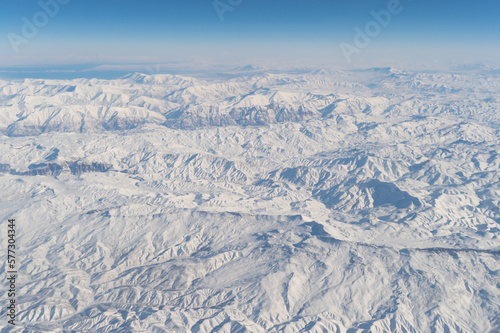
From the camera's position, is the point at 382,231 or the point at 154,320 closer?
the point at 154,320

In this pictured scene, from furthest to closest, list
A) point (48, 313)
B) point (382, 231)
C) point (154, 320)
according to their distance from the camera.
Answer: point (382, 231) → point (48, 313) → point (154, 320)

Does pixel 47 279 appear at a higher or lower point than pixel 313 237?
lower

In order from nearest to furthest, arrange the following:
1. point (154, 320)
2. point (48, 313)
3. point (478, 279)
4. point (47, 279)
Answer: point (154, 320)
point (48, 313)
point (478, 279)
point (47, 279)

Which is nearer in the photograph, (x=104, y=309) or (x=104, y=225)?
(x=104, y=309)

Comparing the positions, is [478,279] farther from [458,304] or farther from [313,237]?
[313,237]

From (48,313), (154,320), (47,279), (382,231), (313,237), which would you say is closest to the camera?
(154,320)

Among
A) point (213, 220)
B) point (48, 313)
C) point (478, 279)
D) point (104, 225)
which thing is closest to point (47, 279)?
point (48, 313)

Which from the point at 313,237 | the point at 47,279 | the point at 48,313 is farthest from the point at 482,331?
the point at 47,279

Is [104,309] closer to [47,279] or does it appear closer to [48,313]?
[48,313]

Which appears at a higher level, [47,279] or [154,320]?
[154,320]
